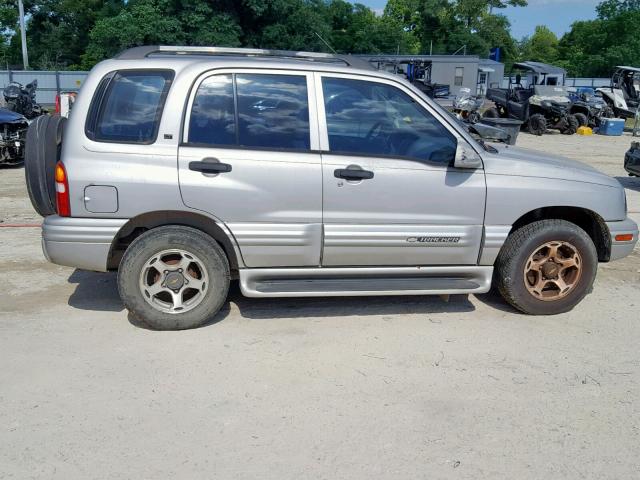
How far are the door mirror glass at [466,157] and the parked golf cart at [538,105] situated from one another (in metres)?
19.1

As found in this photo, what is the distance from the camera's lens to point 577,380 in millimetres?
4035

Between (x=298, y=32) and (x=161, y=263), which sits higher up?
(x=298, y=32)

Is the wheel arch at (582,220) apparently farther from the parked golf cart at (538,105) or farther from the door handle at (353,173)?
the parked golf cart at (538,105)

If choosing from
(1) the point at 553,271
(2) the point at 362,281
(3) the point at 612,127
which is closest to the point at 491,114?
(3) the point at 612,127

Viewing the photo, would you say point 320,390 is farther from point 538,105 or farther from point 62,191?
point 538,105

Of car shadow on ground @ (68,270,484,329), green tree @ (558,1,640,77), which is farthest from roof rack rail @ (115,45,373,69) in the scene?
green tree @ (558,1,640,77)

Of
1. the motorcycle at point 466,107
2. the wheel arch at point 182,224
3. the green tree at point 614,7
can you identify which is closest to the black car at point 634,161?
the wheel arch at point 182,224

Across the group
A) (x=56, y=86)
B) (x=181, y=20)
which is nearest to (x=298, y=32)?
(x=181, y=20)

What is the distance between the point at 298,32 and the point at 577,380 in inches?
1310

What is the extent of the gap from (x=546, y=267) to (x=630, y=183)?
856 cm

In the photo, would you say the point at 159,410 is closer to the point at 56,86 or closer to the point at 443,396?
the point at 443,396

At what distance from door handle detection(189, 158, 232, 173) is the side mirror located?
1628mm

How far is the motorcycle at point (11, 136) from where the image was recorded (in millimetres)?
11623

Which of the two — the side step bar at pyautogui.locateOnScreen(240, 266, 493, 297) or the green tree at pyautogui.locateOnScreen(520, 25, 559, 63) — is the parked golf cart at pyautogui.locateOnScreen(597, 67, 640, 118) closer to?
the side step bar at pyautogui.locateOnScreen(240, 266, 493, 297)
